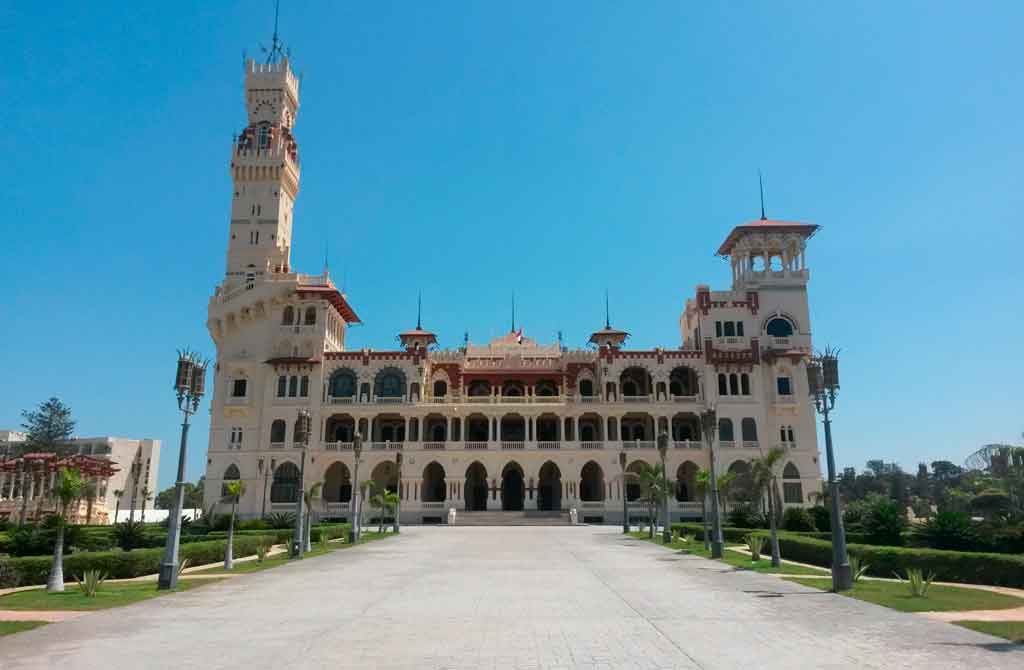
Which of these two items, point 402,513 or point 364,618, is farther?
point 402,513

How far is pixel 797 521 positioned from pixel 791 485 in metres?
18.5

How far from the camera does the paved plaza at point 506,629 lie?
1030 cm

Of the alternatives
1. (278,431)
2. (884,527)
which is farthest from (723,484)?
(278,431)

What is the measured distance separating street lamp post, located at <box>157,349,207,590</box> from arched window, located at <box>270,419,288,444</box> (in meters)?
43.6

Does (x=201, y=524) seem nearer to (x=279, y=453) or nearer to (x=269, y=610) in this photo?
(x=279, y=453)

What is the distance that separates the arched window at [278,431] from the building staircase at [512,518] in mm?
17719

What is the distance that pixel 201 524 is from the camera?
47.1m

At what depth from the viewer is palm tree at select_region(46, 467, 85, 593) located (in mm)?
19359

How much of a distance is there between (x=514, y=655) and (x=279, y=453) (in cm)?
5749

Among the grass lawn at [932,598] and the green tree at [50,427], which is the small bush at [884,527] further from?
the green tree at [50,427]

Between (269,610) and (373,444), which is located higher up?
(373,444)

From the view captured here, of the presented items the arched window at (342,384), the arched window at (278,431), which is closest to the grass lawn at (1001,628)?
the arched window at (342,384)

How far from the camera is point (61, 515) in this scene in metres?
20.6

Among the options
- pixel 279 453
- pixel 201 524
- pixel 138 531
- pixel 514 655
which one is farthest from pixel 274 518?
pixel 514 655
